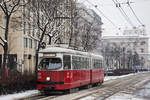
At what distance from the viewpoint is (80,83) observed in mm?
23594

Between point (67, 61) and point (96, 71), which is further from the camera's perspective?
point (96, 71)

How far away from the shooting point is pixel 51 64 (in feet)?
67.7

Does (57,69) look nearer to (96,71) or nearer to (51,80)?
(51,80)

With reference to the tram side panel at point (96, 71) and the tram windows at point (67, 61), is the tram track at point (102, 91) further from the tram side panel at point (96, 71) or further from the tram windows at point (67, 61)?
the tram windows at point (67, 61)

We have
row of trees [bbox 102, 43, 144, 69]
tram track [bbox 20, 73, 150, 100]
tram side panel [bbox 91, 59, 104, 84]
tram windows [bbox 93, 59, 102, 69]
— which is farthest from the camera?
row of trees [bbox 102, 43, 144, 69]

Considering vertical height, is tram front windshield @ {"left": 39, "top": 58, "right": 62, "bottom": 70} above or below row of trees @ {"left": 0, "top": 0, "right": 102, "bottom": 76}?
below

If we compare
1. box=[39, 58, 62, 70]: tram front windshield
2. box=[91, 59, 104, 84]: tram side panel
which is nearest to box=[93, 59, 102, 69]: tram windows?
box=[91, 59, 104, 84]: tram side panel

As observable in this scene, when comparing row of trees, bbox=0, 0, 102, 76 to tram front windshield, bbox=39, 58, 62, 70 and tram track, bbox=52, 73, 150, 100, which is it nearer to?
tram front windshield, bbox=39, 58, 62, 70

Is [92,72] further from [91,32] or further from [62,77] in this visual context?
[91,32]

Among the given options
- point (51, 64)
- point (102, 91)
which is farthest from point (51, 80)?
point (102, 91)

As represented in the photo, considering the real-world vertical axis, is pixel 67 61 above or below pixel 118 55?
below

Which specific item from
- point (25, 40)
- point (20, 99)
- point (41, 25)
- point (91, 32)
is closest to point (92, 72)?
point (41, 25)

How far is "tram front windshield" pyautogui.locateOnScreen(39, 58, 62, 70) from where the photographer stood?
2052 cm

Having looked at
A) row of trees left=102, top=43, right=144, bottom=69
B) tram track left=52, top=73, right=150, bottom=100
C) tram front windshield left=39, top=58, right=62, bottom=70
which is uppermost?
row of trees left=102, top=43, right=144, bottom=69
